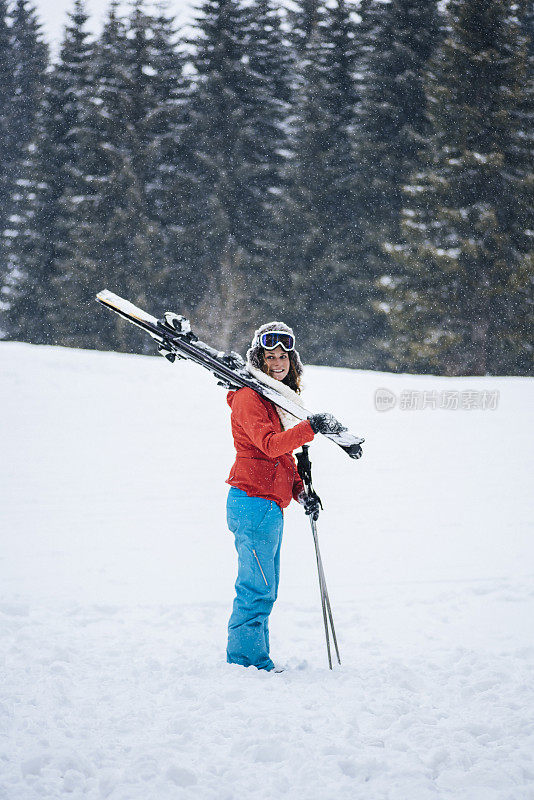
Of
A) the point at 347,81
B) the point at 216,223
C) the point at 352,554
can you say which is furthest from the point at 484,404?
the point at 347,81

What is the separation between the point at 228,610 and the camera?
215 inches

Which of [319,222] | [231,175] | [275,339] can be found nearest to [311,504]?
[275,339]

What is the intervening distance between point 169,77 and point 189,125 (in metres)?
2.27

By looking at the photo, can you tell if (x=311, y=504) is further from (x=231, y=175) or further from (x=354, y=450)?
(x=231, y=175)

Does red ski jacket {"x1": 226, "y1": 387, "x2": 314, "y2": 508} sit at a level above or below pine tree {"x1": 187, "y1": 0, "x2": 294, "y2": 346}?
above

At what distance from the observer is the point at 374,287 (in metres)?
24.9

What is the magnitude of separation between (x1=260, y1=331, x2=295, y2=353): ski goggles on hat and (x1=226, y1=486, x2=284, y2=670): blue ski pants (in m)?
0.86

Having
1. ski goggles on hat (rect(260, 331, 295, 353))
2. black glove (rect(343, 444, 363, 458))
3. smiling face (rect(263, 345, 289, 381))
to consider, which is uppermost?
ski goggles on hat (rect(260, 331, 295, 353))

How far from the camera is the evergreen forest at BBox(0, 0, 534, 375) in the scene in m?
25.6

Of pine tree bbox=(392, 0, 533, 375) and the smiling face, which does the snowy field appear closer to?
the smiling face

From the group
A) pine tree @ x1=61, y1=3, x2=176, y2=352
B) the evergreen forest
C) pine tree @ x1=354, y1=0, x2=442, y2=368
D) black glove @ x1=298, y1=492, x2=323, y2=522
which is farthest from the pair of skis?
pine tree @ x1=61, y1=3, x2=176, y2=352

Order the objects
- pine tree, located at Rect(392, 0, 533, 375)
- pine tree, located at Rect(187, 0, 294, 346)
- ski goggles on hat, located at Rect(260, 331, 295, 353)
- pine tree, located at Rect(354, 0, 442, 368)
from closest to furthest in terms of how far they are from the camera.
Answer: ski goggles on hat, located at Rect(260, 331, 295, 353) → pine tree, located at Rect(392, 0, 533, 375) → pine tree, located at Rect(354, 0, 442, 368) → pine tree, located at Rect(187, 0, 294, 346)

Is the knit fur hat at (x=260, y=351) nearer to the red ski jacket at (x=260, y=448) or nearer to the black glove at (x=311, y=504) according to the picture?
the red ski jacket at (x=260, y=448)

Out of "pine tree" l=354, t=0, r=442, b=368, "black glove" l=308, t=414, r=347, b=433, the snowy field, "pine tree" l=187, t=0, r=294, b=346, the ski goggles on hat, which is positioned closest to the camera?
the snowy field
